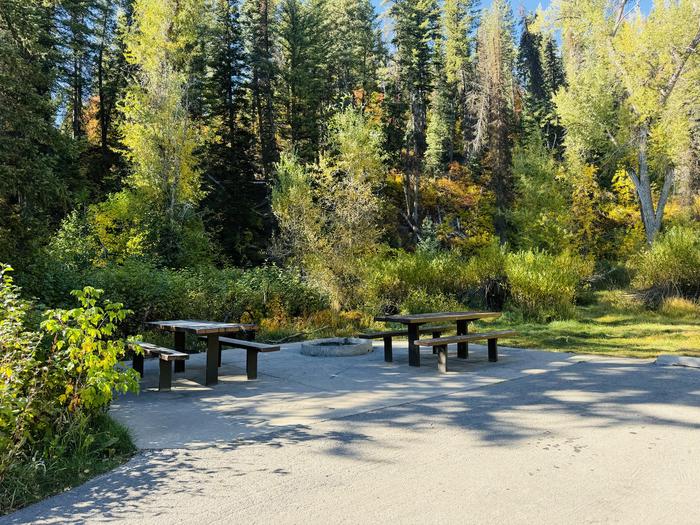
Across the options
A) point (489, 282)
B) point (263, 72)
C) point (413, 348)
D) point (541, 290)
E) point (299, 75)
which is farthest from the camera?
point (299, 75)

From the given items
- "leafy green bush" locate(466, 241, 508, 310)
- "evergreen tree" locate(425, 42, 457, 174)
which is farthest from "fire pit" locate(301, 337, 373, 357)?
"evergreen tree" locate(425, 42, 457, 174)

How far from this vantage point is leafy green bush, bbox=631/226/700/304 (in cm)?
1400

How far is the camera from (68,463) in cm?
329

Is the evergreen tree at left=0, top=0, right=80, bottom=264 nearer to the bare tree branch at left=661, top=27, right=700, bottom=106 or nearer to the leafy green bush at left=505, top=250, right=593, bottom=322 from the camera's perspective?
the leafy green bush at left=505, top=250, right=593, bottom=322

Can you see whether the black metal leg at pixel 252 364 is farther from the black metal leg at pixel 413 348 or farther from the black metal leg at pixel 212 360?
the black metal leg at pixel 413 348

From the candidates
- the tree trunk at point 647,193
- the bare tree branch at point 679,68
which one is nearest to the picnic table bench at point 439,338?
the tree trunk at point 647,193

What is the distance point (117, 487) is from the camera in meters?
3.06

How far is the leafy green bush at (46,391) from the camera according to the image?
303cm

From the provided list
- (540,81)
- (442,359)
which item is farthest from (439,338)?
(540,81)

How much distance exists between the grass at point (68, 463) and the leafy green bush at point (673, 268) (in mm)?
14867

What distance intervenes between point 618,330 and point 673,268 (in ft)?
14.0

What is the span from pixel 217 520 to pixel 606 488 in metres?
2.23

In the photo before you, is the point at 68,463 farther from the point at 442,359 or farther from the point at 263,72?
the point at 263,72

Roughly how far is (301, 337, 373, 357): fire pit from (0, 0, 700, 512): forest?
185 cm
